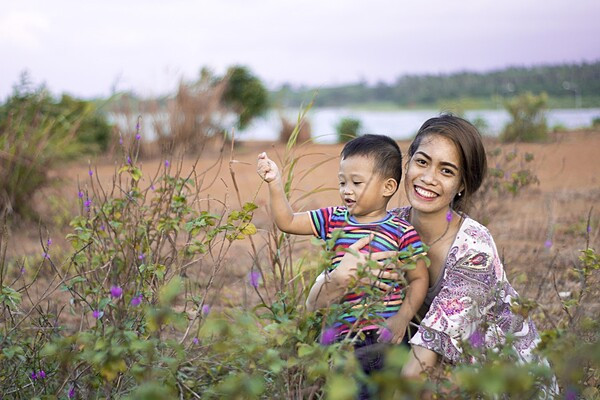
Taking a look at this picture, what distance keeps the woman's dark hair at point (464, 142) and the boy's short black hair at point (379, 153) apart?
0.15m

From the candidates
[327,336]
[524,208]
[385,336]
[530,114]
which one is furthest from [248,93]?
[327,336]

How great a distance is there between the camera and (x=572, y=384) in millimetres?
1557

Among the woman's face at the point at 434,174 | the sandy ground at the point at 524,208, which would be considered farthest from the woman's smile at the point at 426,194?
the sandy ground at the point at 524,208

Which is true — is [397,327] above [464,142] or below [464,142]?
below

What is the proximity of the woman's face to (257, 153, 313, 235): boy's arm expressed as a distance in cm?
42

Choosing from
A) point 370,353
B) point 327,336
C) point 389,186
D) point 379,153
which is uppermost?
Answer: point 379,153

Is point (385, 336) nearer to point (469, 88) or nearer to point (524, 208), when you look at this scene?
point (524, 208)

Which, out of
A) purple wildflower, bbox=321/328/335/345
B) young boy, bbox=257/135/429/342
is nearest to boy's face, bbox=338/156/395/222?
young boy, bbox=257/135/429/342

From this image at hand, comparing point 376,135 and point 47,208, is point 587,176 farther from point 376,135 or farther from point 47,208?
point 376,135

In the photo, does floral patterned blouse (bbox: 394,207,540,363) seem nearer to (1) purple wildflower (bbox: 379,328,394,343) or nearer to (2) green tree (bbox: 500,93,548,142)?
(1) purple wildflower (bbox: 379,328,394,343)

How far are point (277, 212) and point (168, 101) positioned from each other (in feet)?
28.9

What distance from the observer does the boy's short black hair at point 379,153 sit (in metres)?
2.61

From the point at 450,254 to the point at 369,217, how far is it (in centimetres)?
32

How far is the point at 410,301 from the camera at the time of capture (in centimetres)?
253
